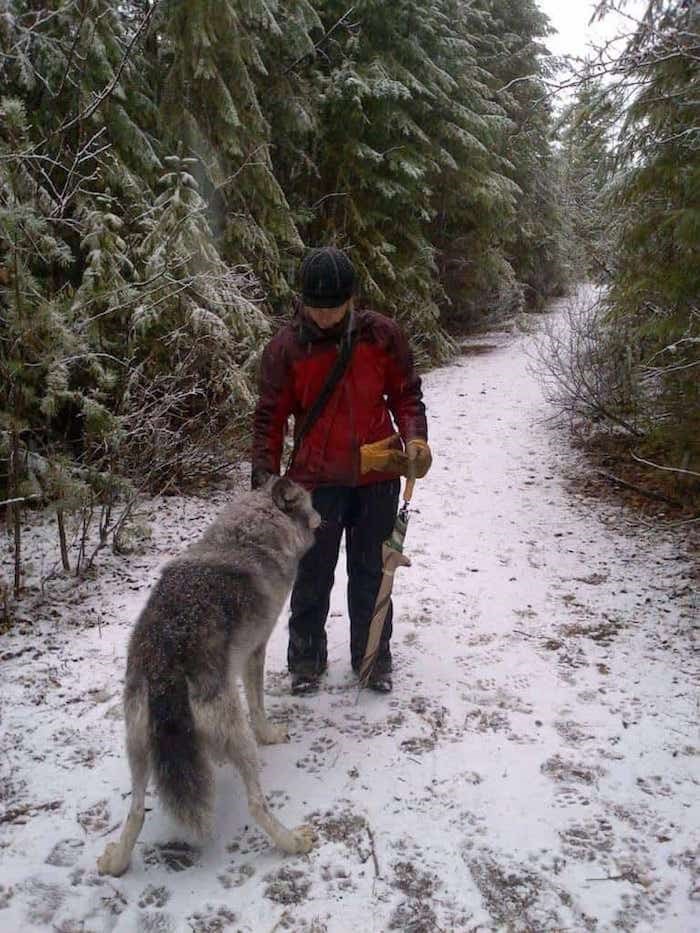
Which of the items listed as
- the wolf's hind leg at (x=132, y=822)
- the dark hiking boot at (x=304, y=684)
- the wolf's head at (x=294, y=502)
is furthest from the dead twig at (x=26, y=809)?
the wolf's head at (x=294, y=502)

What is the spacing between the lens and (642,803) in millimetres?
2918

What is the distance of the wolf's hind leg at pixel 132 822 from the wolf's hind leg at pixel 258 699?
83cm

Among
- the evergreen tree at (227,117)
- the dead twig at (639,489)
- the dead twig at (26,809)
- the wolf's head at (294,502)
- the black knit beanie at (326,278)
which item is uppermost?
the evergreen tree at (227,117)

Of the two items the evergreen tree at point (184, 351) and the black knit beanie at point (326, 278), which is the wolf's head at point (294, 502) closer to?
the black knit beanie at point (326, 278)

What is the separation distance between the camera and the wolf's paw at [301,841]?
264cm

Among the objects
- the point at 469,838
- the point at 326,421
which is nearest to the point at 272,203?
the point at 326,421

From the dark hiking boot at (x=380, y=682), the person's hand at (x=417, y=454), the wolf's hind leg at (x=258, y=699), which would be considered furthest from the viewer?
the dark hiking boot at (x=380, y=682)

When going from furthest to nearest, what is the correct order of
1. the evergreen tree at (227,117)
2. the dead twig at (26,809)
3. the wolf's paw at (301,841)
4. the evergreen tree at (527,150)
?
the evergreen tree at (527,150), the evergreen tree at (227,117), the dead twig at (26,809), the wolf's paw at (301,841)

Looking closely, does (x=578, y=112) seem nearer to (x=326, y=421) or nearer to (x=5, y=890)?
(x=326, y=421)

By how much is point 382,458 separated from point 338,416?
332 millimetres

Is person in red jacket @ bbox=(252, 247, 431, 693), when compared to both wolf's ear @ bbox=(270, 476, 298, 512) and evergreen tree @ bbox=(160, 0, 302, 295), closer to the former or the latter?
wolf's ear @ bbox=(270, 476, 298, 512)

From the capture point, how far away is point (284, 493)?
308 cm

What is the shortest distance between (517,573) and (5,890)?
4220mm

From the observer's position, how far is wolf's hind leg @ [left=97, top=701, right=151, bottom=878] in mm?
2416
